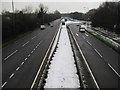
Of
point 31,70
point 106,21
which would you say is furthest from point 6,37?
point 106,21

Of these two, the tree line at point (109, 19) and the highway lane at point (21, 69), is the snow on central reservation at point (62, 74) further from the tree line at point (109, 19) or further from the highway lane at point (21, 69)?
the tree line at point (109, 19)

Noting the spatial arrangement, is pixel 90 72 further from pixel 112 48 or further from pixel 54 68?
pixel 112 48

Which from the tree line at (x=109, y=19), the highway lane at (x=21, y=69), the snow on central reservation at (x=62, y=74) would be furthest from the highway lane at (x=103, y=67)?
the tree line at (x=109, y=19)

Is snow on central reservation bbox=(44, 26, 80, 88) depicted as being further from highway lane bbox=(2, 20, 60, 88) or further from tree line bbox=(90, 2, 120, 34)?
tree line bbox=(90, 2, 120, 34)

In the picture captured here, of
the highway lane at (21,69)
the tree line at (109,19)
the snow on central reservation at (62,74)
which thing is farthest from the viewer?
the tree line at (109,19)

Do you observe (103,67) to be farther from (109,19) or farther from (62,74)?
(109,19)

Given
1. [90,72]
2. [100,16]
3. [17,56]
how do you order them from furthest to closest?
[100,16], [17,56], [90,72]

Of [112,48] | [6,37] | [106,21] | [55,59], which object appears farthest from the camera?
[106,21]

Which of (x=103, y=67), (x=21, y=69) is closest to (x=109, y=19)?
(x=103, y=67)

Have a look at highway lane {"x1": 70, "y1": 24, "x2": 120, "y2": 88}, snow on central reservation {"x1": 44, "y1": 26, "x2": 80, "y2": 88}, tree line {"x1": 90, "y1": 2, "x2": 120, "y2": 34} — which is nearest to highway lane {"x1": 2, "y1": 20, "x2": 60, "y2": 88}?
snow on central reservation {"x1": 44, "y1": 26, "x2": 80, "y2": 88}

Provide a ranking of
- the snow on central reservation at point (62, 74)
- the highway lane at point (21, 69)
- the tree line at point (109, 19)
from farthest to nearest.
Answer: the tree line at point (109, 19)
the highway lane at point (21, 69)
the snow on central reservation at point (62, 74)

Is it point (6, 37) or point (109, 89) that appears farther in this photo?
point (6, 37)

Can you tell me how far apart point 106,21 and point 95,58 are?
4050 cm

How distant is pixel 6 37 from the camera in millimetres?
33000
